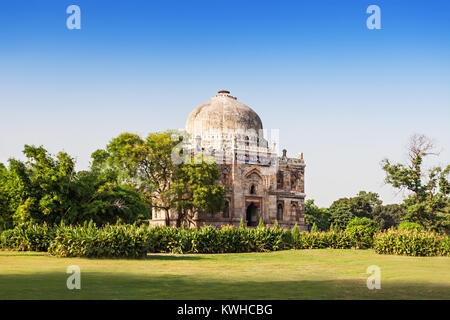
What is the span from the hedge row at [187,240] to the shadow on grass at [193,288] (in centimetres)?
456

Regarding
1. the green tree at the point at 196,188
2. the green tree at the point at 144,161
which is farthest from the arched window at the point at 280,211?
the green tree at the point at 144,161

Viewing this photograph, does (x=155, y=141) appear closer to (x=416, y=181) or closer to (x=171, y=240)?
(x=171, y=240)

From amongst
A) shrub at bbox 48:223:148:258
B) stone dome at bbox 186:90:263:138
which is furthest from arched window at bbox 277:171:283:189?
shrub at bbox 48:223:148:258

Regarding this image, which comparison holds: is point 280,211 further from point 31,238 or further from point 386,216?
point 386,216

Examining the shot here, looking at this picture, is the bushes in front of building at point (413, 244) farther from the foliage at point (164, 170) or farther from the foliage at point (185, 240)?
the foliage at point (164, 170)

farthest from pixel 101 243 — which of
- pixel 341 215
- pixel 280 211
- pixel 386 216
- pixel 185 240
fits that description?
pixel 386 216

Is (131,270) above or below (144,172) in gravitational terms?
below

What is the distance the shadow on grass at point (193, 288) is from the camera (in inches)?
343

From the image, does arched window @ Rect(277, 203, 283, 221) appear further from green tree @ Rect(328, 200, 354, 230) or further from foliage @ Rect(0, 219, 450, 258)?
green tree @ Rect(328, 200, 354, 230)

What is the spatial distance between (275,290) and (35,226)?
12805 mm

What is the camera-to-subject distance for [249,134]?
41781mm
